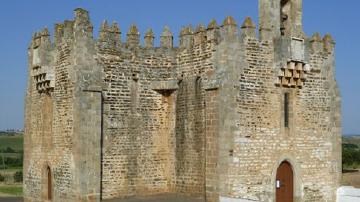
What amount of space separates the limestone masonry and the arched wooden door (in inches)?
4.3

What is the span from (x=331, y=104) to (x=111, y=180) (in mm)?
8280

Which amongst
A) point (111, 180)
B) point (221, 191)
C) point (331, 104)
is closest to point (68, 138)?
point (111, 180)

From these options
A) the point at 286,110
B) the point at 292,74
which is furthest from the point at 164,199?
the point at 292,74

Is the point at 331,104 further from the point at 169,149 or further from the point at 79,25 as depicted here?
the point at 79,25

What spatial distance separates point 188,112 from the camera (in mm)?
17594

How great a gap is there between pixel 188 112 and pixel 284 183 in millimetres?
3962

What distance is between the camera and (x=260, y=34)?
55.8 ft

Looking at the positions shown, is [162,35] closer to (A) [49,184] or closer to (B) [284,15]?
(B) [284,15]

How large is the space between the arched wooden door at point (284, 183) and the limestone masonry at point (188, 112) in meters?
0.11

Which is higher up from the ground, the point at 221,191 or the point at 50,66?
the point at 50,66

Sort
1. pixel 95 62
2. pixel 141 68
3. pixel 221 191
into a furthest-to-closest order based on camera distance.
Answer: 1. pixel 141 68
2. pixel 95 62
3. pixel 221 191

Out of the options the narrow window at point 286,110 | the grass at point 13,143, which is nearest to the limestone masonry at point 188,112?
the narrow window at point 286,110

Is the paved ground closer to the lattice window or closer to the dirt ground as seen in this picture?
the lattice window

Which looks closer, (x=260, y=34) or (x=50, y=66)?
(x=260, y=34)
